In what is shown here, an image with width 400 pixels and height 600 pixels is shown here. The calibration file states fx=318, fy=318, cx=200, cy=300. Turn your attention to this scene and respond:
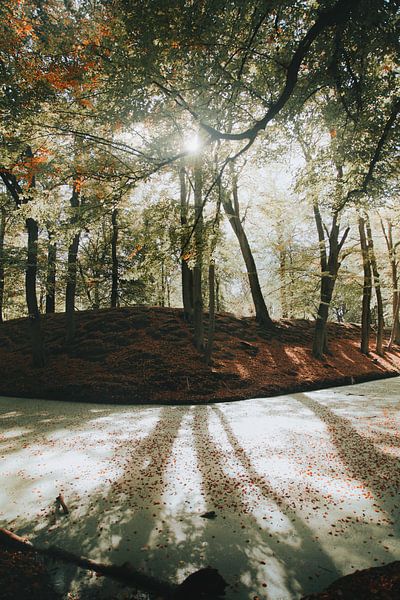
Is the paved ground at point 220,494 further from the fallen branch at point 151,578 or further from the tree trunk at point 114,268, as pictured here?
the tree trunk at point 114,268

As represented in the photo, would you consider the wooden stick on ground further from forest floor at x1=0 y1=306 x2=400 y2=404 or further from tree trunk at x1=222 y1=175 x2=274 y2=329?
tree trunk at x1=222 y1=175 x2=274 y2=329

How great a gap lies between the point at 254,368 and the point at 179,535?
8839mm

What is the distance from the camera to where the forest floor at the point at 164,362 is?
9742 mm

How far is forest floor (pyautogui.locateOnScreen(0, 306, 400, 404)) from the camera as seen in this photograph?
9742mm

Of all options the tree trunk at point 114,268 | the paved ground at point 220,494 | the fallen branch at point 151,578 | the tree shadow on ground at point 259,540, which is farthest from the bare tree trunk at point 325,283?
the fallen branch at point 151,578

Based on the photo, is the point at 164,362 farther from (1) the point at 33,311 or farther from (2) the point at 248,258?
(2) the point at 248,258

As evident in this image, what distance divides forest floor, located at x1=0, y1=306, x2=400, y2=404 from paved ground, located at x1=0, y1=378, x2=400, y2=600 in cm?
287

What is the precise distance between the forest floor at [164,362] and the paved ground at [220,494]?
2.87 metres

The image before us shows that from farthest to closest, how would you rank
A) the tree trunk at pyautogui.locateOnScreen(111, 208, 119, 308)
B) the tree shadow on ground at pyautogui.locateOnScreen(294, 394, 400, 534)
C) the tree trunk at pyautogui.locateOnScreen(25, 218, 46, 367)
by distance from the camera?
1. the tree trunk at pyautogui.locateOnScreen(111, 208, 119, 308)
2. the tree trunk at pyautogui.locateOnScreen(25, 218, 46, 367)
3. the tree shadow on ground at pyautogui.locateOnScreen(294, 394, 400, 534)

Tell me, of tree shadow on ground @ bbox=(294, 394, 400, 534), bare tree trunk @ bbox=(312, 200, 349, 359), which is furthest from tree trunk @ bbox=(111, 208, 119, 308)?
tree shadow on ground @ bbox=(294, 394, 400, 534)

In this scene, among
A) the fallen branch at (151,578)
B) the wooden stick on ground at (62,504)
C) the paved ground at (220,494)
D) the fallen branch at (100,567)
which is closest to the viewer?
the fallen branch at (151,578)

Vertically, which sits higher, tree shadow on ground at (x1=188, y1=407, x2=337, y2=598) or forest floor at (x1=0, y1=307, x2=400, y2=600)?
Answer: forest floor at (x1=0, y1=307, x2=400, y2=600)

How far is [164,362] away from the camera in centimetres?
1091

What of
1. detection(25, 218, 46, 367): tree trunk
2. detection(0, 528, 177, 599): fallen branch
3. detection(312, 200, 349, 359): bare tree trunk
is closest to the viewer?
detection(0, 528, 177, 599): fallen branch
